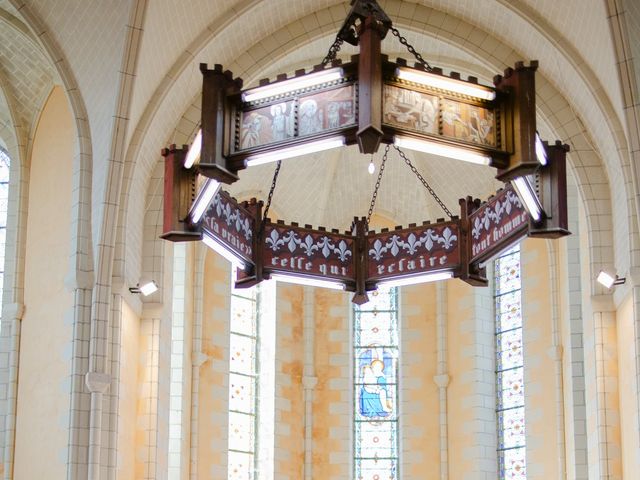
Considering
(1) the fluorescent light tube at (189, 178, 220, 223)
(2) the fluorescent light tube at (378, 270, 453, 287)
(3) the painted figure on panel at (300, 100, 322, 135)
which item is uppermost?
(3) the painted figure on panel at (300, 100, 322, 135)

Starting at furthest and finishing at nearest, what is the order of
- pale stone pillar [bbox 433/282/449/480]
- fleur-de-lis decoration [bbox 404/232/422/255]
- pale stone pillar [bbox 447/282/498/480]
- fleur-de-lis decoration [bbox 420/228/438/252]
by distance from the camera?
pale stone pillar [bbox 433/282/449/480]
pale stone pillar [bbox 447/282/498/480]
fleur-de-lis decoration [bbox 404/232/422/255]
fleur-de-lis decoration [bbox 420/228/438/252]

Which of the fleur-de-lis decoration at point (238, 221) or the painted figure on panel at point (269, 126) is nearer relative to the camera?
the painted figure on panel at point (269, 126)

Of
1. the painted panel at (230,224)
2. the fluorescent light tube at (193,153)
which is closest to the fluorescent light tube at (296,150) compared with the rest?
the fluorescent light tube at (193,153)

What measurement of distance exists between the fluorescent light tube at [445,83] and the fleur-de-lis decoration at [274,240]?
3.57 m

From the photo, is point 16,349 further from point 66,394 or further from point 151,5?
point 151,5

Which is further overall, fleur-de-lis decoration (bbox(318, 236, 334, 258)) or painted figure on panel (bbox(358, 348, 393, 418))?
painted figure on panel (bbox(358, 348, 393, 418))

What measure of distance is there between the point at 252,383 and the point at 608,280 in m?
7.37

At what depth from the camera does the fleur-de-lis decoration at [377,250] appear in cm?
1570

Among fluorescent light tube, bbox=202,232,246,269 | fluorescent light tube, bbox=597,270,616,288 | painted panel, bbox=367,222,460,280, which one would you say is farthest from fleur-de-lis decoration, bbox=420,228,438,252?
fluorescent light tube, bbox=597,270,616,288

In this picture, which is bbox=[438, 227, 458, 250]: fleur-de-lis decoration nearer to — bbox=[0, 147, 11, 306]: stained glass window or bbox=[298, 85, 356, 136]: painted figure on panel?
bbox=[298, 85, 356, 136]: painted figure on panel

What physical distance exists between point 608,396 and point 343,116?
26.8 ft

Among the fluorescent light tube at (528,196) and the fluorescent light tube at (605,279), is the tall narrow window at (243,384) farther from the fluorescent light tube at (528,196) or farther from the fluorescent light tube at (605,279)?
the fluorescent light tube at (528,196)

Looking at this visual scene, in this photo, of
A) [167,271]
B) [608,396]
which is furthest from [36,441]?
[608,396]

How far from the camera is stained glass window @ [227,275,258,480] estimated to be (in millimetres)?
22859
